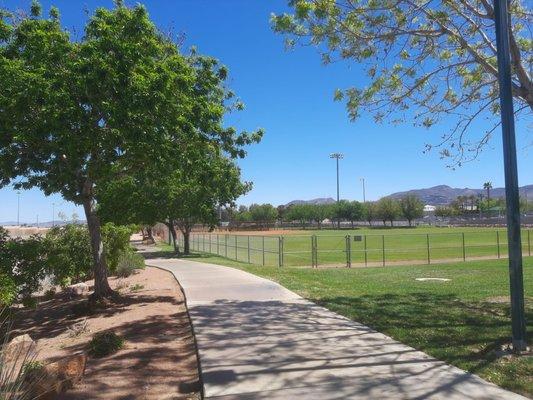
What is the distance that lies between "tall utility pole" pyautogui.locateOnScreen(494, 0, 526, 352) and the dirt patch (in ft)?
12.9

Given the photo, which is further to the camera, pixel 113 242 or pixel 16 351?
pixel 113 242

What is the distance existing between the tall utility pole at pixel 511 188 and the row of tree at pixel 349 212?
116 metres

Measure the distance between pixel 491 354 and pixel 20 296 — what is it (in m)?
9.53

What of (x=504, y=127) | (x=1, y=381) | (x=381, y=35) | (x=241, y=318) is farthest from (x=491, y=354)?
(x=381, y=35)

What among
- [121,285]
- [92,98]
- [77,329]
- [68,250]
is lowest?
[77,329]

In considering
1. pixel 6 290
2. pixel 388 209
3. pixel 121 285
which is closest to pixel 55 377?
pixel 6 290

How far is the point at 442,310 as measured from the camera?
34.3ft

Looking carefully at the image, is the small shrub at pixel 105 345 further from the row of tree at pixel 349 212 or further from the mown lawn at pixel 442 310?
the row of tree at pixel 349 212

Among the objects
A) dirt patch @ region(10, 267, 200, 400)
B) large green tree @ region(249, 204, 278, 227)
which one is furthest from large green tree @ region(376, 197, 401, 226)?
dirt patch @ region(10, 267, 200, 400)

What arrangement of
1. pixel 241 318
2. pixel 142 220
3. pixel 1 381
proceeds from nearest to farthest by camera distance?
pixel 1 381 < pixel 241 318 < pixel 142 220

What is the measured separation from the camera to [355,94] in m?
12.4

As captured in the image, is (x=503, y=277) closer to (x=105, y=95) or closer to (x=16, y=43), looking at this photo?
(x=105, y=95)

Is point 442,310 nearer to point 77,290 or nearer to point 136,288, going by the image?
point 136,288

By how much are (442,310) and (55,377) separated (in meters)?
7.12
